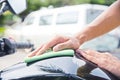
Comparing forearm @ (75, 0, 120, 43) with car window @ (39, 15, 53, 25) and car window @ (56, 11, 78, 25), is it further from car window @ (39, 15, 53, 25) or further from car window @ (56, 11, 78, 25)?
car window @ (39, 15, 53, 25)

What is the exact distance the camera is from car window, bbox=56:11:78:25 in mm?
9054

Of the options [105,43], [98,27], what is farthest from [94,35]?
[105,43]

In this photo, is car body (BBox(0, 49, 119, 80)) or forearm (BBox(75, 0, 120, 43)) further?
forearm (BBox(75, 0, 120, 43))

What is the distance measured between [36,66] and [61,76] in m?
0.10

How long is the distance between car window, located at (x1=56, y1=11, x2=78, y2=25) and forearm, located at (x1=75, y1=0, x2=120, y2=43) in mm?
7225

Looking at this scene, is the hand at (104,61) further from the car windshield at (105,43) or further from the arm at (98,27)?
the car windshield at (105,43)

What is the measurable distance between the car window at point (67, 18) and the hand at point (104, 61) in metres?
7.62

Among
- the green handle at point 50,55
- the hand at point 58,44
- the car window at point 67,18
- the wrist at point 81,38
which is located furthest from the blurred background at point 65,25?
the green handle at point 50,55

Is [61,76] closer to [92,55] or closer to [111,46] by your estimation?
[92,55]

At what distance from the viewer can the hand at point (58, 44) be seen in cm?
135

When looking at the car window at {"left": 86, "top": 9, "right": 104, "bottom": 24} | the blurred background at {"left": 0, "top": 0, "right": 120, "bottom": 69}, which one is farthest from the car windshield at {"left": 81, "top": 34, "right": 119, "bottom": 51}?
the car window at {"left": 86, "top": 9, "right": 104, "bottom": 24}

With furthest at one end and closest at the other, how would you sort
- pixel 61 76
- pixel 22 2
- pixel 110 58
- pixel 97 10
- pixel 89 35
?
pixel 97 10
pixel 89 35
pixel 22 2
pixel 110 58
pixel 61 76

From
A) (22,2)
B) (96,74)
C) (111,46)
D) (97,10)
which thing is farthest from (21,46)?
(97,10)

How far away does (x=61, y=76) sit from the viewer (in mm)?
1178
